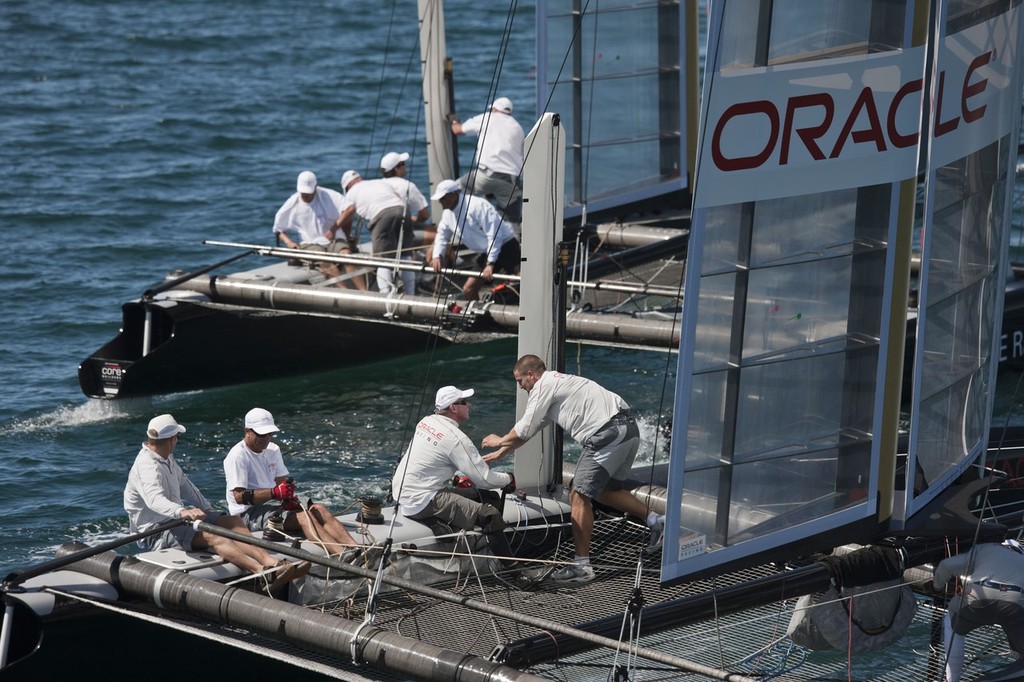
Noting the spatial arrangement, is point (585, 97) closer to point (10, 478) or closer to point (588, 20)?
point (588, 20)

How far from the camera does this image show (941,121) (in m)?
6.49

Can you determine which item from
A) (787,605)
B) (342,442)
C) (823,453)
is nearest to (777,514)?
(823,453)

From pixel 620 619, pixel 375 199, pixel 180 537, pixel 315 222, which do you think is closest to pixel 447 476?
pixel 180 537

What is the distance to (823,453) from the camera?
21.9 feet

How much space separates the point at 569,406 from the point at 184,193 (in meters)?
13.3

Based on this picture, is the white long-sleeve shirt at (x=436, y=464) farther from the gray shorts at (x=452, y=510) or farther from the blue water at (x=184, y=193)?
the blue water at (x=184, y=193)

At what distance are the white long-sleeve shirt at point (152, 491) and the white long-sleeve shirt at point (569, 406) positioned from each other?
189 centimetres

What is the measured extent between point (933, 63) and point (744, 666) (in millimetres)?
3001

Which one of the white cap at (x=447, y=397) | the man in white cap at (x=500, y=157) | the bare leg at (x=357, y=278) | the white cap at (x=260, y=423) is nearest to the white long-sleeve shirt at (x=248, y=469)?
the white cap at (x=260, y=423)

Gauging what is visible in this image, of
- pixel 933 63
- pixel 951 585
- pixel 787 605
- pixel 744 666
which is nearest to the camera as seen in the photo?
pixel 933 63

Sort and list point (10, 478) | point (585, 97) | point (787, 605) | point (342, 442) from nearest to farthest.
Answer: point (787, 605)
point (10, 478)
point (342, 442)
point (585, 97)

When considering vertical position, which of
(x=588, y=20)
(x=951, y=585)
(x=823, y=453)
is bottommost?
(x=951, y=585)

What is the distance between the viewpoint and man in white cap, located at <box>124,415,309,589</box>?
790 centimetres

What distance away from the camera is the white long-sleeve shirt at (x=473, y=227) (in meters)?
12.7
